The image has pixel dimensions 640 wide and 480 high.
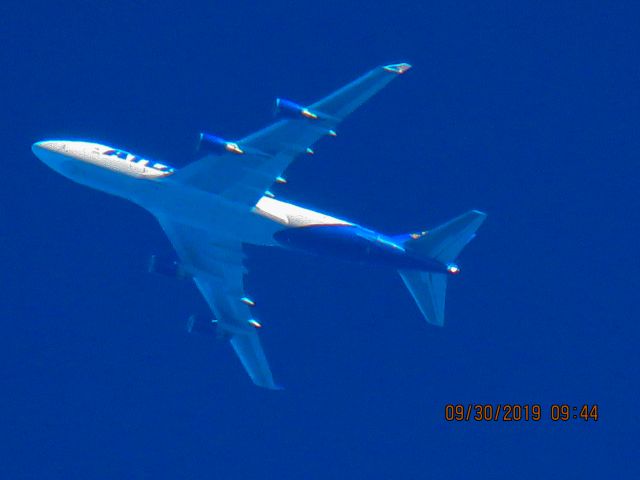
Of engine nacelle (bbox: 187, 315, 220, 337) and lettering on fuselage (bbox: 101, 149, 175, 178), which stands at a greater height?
lettering on fuselage (bbox: 101, 149, 175, 178)

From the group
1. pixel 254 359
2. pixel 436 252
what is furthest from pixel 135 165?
pixel 436 252

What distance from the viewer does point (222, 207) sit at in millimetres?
80625

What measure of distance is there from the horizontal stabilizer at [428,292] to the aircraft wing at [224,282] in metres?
12.7

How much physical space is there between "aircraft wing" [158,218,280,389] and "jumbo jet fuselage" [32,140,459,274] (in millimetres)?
4556

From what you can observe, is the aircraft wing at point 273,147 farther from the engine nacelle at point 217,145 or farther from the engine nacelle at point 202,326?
the engine nacelle at point 202,326

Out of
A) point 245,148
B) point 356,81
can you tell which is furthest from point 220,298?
point 356,81

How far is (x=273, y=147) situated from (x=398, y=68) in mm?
9902

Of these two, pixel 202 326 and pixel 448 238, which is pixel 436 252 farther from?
pixel 202 326

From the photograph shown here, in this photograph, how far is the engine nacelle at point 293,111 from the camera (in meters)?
75.0

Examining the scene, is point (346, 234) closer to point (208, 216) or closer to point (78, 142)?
point (208, 216)

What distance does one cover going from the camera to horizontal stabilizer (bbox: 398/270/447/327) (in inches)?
3201

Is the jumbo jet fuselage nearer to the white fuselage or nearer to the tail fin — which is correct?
the white fuselage

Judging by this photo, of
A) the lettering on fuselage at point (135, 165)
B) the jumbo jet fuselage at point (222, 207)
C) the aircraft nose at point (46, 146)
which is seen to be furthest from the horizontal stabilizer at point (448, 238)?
the aircraft nose at point (46, 146)

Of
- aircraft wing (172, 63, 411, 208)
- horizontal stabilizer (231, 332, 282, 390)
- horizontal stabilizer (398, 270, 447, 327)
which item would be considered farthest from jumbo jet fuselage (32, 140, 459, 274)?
horizontal stabilizer (231, 332, 282, 390)
